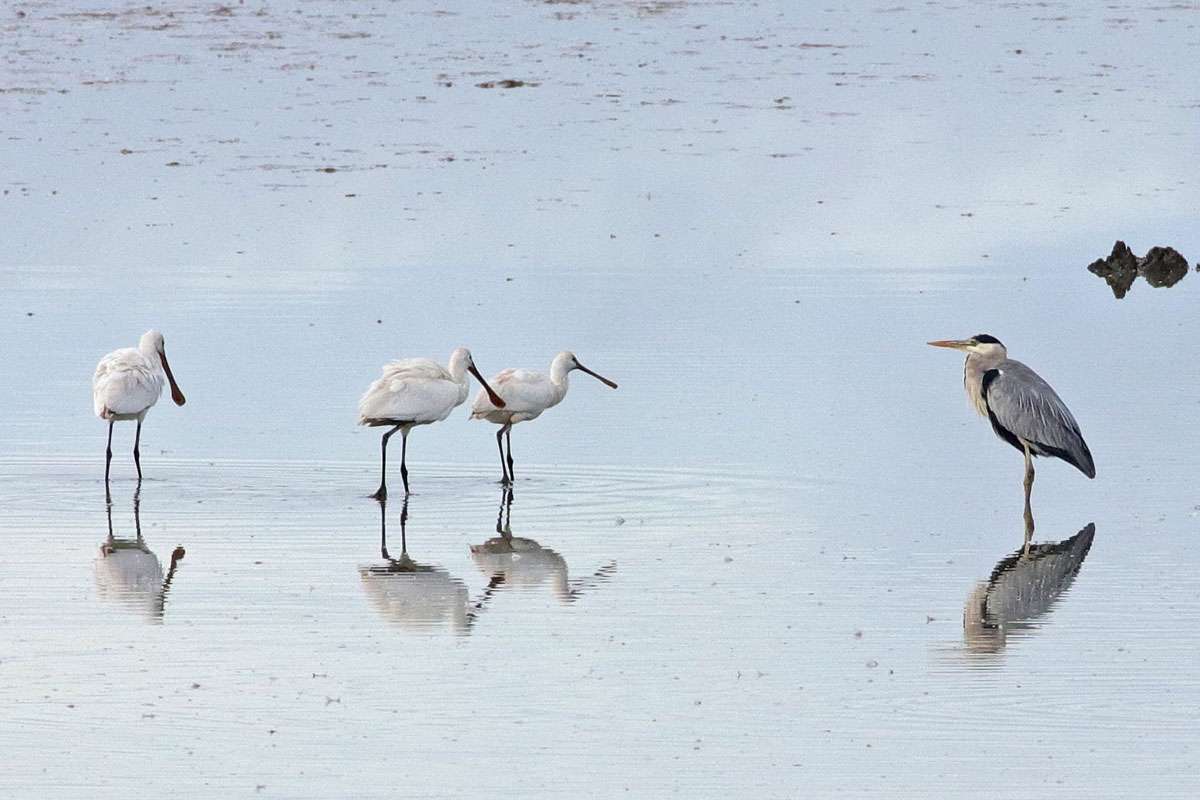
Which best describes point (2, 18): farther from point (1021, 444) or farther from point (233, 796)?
point (233, 796)

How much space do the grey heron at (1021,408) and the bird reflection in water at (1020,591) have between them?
1202mm

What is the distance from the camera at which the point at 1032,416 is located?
1493 centimetres

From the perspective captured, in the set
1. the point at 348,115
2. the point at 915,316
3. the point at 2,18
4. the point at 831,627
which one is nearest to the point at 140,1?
the point at 2,18

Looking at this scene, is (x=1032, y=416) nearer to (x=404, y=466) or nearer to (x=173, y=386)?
(x=404, y=466)

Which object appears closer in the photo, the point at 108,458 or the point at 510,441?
the point at 108,458

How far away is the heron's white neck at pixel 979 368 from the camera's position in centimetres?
1557

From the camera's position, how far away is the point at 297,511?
13.9 metres

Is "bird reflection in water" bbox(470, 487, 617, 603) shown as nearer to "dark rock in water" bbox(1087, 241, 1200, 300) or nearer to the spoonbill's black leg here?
the spoonbill's black leg

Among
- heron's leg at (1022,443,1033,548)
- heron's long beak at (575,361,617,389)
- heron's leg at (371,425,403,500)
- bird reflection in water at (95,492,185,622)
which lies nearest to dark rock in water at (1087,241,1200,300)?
heron's long beak at (575,361,617,389)

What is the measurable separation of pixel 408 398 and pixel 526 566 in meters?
3.37

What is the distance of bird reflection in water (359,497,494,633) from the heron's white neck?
165 inches

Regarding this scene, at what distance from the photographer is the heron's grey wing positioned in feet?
48.0

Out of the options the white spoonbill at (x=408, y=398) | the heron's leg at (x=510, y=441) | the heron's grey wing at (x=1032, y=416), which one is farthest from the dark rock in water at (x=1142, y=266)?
the white spoonbill at (x=408, y=398)

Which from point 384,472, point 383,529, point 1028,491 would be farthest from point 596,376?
point 383,529
